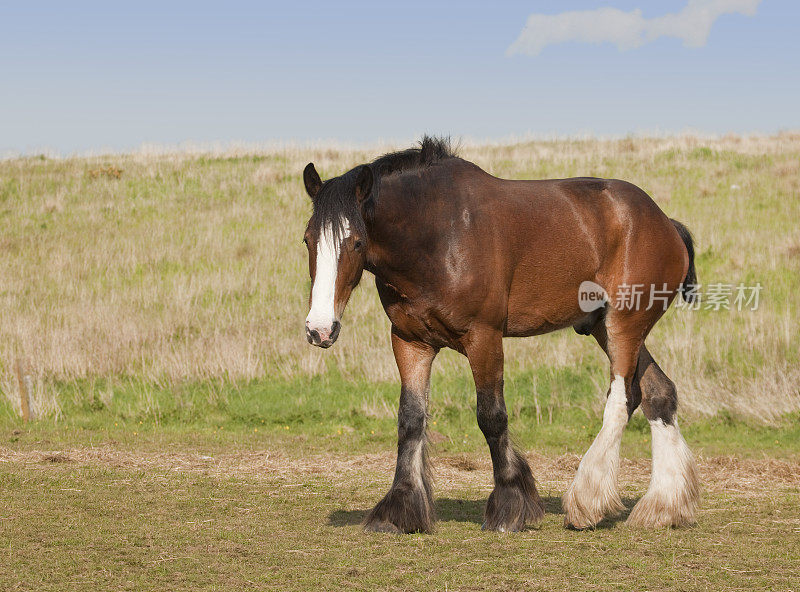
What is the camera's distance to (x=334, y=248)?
19.0 feet

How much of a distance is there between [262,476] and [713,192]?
2084 cm

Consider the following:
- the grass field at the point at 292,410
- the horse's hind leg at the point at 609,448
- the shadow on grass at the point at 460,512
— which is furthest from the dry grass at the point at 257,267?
the horse's hind leg at the point at 609,448

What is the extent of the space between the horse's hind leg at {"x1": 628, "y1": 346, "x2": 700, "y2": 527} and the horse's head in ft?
9.07

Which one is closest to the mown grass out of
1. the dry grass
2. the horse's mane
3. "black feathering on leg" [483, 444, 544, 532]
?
"black feathering on leg" [483, 444, 544, 532]

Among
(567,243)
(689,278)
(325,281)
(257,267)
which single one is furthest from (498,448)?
(257,267)

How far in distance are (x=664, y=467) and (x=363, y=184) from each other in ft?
10.9

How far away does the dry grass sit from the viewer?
14.4 m

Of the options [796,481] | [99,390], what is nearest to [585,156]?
[99,390]

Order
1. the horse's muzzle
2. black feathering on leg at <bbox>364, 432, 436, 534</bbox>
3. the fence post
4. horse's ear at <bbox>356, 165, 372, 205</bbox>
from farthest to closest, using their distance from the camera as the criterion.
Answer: the fence post < black feathering on leg at <bbox>364, 432, 436, 534</bbox> < horse's ear at <bbox>356, 165, 372, 205</bbox> < the horse's muzzle

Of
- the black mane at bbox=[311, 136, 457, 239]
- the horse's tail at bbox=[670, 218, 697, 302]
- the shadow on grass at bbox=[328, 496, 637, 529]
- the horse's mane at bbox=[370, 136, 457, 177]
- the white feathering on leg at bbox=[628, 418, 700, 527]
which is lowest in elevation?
the shadow on grass at bbox=[328, 496, 637, 529]

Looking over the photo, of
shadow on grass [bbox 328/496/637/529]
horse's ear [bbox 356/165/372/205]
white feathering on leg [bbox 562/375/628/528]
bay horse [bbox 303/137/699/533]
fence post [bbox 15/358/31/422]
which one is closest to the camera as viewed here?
horse's ear [bbox 356/165/372/205]

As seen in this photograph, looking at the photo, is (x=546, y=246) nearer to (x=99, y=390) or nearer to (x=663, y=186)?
(x=99, y=390)

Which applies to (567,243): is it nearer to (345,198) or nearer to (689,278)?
(689,278)

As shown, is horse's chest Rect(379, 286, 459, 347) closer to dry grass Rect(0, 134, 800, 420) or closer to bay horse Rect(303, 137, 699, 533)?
bay horse Rect(303, 137, 699, 533)
